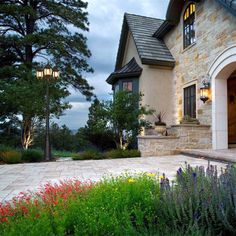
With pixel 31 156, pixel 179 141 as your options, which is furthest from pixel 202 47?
pixel 31 156

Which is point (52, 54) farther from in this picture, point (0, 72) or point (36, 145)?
point (36, 145)

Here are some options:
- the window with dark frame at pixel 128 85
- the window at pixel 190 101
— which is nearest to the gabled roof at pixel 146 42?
the window with dark frame at pixel 128 85

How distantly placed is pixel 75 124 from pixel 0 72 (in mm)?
5230

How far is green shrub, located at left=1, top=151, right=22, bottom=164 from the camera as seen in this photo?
7582 millimetres

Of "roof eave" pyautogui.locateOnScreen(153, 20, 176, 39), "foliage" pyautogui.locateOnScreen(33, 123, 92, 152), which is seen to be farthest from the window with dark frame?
"foliage" pyautogui.locateOnScreen(33, 123, 92, 152)

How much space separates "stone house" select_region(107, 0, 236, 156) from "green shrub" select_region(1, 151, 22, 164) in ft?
14.3

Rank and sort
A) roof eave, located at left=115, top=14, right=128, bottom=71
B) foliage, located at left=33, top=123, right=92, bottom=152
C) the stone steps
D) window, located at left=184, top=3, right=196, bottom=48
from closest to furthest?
the stone steps
window, located at left=184, top=3, right=196, bottom=48
roof eave, located at left=115, top=14, right=128, bottom=71
foliage, located at left=33, top=123, right=92, bottom=152

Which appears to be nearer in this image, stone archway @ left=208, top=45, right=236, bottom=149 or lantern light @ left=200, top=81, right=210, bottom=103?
stone archway @ left=208, top=45, right=236, bottom=149

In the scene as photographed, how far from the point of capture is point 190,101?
33.1 ft

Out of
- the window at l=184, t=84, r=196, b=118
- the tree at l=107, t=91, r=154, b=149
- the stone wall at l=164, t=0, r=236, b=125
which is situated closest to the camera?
the stone wall at l=164, t=0, r=236, b=125

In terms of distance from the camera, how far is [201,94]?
28.8 feet

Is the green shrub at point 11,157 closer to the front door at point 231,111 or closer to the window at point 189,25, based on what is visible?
the window at point 189,25

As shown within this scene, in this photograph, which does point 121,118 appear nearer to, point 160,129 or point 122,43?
point 160,129

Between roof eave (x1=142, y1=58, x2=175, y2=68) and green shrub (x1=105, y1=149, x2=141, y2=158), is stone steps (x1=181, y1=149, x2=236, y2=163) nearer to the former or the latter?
green shrub (x1=105, y1=149, x2=141, y2=158)
